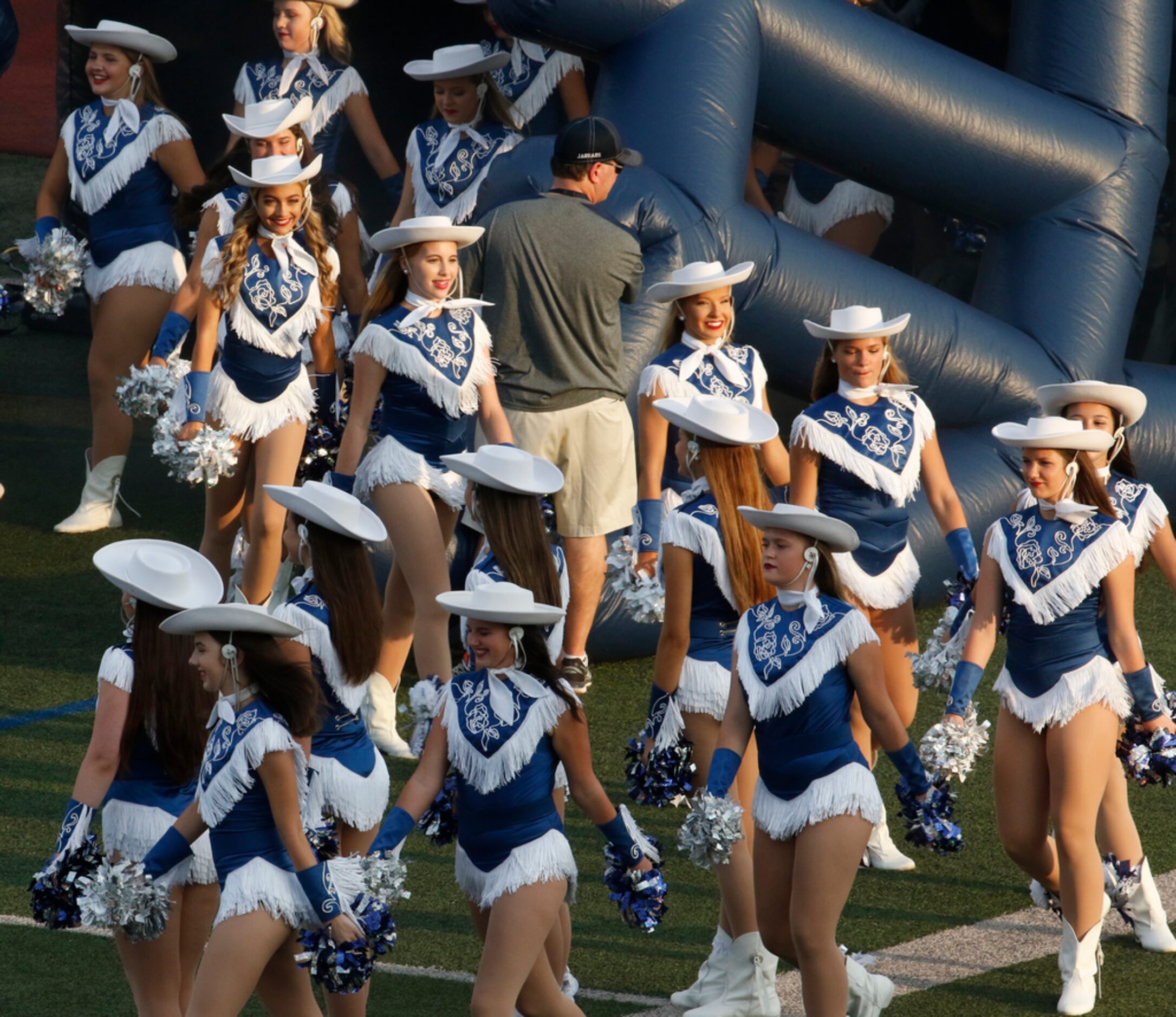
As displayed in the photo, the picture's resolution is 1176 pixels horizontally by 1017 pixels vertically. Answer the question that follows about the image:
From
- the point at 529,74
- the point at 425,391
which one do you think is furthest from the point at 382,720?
the point at 529,74

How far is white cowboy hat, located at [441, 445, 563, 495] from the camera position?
4613mm

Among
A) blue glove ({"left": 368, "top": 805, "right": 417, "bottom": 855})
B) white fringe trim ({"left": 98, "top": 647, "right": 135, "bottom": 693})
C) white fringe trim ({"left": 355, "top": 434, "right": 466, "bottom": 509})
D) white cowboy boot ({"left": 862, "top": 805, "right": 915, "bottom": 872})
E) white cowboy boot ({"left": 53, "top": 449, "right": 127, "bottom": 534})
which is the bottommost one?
white cowboy boot ({"left": 53, "top": 449, "right": 127, "bottom": 534})

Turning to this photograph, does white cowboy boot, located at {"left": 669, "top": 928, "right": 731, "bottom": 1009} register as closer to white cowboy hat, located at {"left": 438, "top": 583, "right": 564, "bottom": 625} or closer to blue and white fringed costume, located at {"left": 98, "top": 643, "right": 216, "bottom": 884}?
white cowboy hat, located at {"left": 438, "top": 583, "right": 564, "bottom": 625}

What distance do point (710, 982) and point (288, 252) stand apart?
3.54 meters

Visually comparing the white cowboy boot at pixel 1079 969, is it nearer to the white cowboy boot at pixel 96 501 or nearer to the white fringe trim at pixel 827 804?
the white fringe trim at pixel 827 804

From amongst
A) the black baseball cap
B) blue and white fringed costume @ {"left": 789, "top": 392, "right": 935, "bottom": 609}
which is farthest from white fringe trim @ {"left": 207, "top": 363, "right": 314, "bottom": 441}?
blue and white fringed costume @ {"left": 789, "top": 392, "right": 935, "bottom": 609}

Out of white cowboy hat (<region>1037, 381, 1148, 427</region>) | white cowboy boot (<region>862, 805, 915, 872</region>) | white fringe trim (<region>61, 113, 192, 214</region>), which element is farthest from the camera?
white fringe trim (<region>61, 113, 192, 214</region>)

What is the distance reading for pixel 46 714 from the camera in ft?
21.6

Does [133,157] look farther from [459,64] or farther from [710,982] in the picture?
[710,982]

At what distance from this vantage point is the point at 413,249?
6.04m

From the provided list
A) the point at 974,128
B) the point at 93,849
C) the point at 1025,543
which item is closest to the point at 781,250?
the point at 974,128

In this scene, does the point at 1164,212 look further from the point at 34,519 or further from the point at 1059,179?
the point at 34,519

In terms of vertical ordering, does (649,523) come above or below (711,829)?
below

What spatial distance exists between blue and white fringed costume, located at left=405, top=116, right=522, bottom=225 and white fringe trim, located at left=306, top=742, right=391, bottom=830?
13.9 ft
